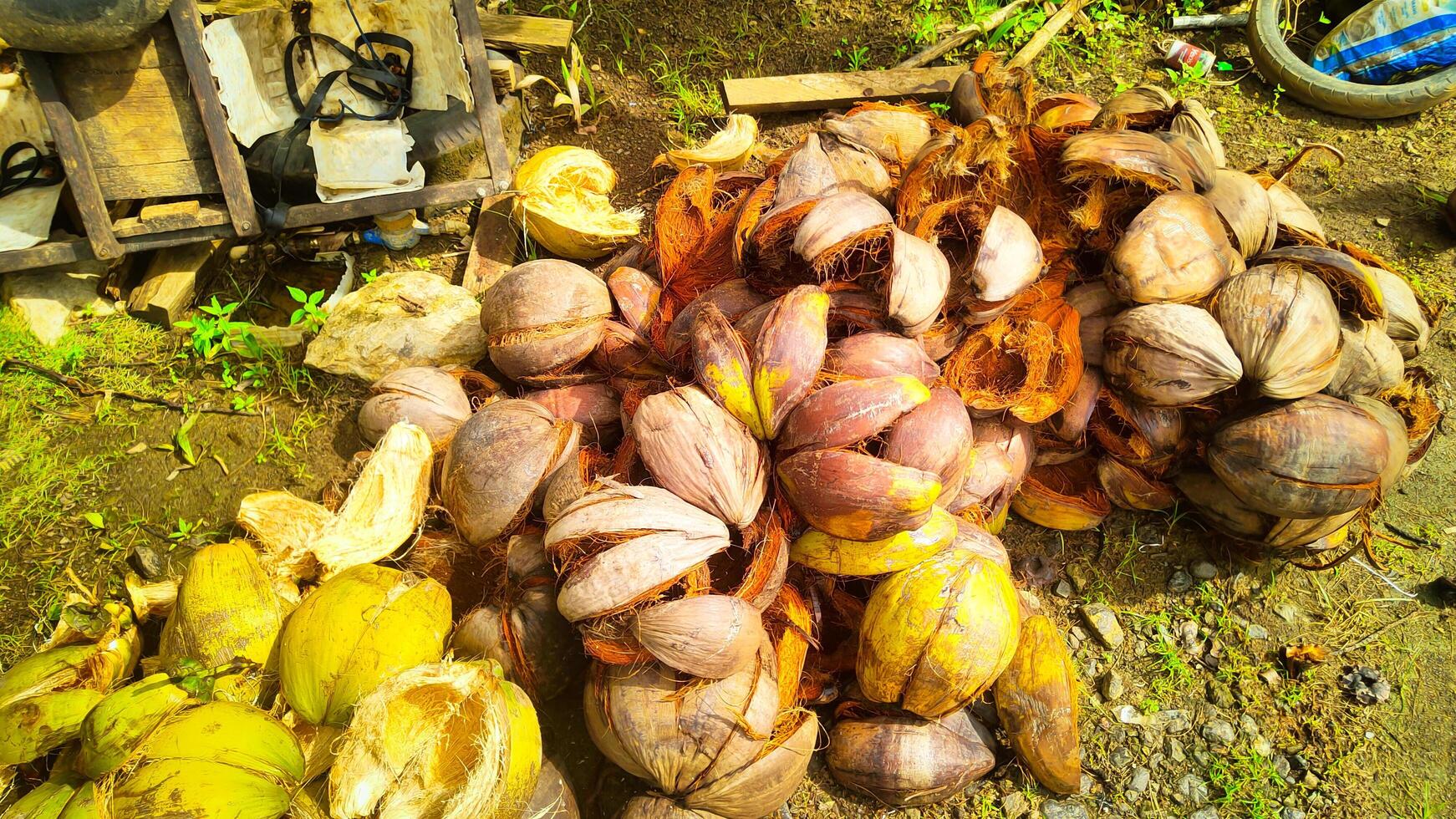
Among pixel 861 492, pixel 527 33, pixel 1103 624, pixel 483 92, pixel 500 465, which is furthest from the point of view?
pixel 527 33

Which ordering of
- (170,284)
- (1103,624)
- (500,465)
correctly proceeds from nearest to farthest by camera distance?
1. (500,465)
2. (1103,624)
3. (170,284)

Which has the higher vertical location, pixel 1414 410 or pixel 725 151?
pixel 725 151

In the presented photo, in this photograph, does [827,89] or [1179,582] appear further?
[827,89]

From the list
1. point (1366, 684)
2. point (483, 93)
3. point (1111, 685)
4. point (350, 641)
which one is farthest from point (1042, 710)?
point (483, 93)

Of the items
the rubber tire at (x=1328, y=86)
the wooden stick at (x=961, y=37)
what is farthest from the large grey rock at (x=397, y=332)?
the rubber tire at (x=1328, y=86)

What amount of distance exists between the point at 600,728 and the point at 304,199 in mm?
2950

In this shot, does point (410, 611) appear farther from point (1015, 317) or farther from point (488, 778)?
point (1015, 317)

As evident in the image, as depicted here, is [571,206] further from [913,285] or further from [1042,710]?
[1042,710]

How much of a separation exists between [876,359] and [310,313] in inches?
103

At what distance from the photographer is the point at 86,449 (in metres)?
3.50

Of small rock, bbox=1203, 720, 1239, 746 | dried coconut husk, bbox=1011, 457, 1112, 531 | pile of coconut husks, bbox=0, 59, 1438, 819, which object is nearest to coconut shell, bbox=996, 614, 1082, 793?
pile of coconut husks, bbox=0, 59, 1438, 819

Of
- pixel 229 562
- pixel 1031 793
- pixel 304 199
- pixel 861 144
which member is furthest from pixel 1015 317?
pixel 304 199

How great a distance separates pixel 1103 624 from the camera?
2.98m

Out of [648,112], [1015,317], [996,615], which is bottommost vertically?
[996,615]
